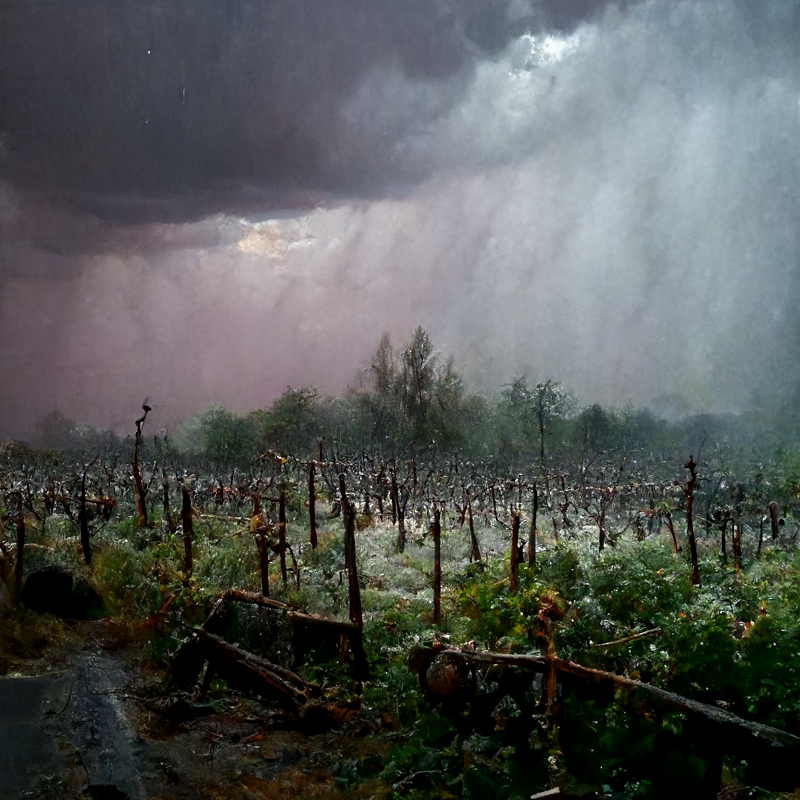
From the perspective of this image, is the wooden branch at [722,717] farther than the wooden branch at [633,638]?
No

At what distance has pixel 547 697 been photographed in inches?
172

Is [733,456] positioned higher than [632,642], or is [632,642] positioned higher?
[733,456]

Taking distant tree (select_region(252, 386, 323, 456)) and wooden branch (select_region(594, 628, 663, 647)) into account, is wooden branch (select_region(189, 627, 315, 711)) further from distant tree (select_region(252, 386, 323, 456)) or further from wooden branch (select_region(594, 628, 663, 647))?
distant tree (select_region(252, 386, 323, 456))

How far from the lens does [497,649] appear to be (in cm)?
521

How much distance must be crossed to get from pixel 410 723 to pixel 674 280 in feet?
39.7

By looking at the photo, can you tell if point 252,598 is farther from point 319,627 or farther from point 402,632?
point 402,632

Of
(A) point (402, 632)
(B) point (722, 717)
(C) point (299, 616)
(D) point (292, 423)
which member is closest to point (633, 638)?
(B) point (722, 717)

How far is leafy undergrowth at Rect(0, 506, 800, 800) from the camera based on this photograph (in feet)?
11.9

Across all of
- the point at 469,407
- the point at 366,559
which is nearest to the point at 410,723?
the point at 366,559

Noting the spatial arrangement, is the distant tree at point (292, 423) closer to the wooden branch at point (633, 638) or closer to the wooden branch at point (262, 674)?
the wooden branch at point (262, 674)

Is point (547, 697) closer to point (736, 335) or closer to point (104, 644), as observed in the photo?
point (104, 644)

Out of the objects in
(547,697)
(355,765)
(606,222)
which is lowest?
(355,765)

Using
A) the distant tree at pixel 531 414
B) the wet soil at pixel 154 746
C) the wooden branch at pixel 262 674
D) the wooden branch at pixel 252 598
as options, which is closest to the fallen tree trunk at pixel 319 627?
the wooden branch at pixel 252 598

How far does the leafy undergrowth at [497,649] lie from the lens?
11.9 ft
